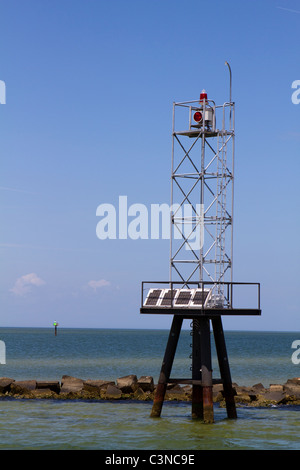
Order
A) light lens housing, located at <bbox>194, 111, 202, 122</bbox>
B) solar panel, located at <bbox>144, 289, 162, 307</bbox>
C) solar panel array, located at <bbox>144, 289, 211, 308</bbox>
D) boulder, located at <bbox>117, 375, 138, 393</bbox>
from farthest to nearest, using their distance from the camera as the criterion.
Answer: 1. boulder, located at <bbox>117, 375, 138, 393</bbox>
2. light lens housing, located at <bbox>194, 111, 202, 122</bbox>
3. solar panel, located at <bbox>144, 289, 162, 307</bbox>
4. solar panel array, located at <bbox>144, 289, 211, 308</bbox>

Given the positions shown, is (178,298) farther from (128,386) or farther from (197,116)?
(128,386)

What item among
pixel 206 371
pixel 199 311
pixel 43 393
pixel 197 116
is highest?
pixel 197 116

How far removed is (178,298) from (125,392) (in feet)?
36.8

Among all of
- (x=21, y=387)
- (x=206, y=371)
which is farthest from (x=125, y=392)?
(x=206, y=371)

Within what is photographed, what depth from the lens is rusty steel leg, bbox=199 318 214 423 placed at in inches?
1140

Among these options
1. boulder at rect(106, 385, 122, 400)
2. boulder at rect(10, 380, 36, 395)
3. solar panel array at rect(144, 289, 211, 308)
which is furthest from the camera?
boulder at rect(10, 380, 36, 395)

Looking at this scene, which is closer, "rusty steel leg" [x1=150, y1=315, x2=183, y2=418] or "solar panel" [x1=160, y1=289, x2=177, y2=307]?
"solar panel" [x1=160, y1=289, x2=177, y2=307]

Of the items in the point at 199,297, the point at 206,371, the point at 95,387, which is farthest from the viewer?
the point at 95,387

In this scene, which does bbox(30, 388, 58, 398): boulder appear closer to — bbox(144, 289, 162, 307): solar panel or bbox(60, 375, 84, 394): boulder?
bbox(60, 375, 84, 394): boulder

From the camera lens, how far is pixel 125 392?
127 ft

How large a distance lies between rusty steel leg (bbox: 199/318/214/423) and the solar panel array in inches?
39.3

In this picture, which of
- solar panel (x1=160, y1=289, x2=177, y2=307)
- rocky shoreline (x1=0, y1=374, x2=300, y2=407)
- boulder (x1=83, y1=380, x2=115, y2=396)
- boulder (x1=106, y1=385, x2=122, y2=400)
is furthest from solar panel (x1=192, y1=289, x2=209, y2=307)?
boulder (x1=83, y1=380, x2=115, y2=396)

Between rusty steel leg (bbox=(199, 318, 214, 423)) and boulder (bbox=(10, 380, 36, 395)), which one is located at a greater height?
rusty steel leg (bbox=(199, 318, 214, 423))

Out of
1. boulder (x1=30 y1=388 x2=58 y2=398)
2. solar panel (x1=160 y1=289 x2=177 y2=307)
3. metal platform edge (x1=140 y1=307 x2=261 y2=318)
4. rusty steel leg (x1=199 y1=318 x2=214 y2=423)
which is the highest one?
solar panel (x1=160 y1=289 x2=177 y2=307)
